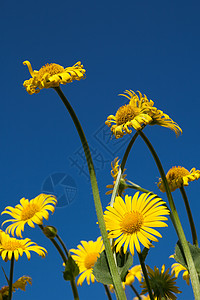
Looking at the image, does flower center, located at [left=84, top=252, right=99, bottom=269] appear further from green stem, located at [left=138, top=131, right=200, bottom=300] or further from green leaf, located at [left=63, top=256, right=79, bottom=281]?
green stem, located at [left=138, top=131, right=200, bottom=300]

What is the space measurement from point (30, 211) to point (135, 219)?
0.75 metres

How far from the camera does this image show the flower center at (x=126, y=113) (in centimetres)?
179

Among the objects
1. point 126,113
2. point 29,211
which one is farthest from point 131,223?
point 29,211

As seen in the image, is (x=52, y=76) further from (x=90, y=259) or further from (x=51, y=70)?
(x=90, y=259)

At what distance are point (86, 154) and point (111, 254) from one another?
412mm

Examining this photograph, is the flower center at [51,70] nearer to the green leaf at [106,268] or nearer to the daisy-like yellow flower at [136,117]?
the daisy-like yellow flower at [136,117]

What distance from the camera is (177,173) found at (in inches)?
83.7

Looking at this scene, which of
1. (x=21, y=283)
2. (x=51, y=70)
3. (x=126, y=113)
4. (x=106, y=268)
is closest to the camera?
(x=106, y=268)

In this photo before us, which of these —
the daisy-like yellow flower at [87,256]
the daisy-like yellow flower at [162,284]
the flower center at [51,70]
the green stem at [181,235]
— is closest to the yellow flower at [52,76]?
the flower center at [51,70]

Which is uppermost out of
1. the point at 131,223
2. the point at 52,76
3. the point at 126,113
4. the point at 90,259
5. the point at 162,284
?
the point at 52,76

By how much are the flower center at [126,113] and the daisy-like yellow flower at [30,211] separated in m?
0.66

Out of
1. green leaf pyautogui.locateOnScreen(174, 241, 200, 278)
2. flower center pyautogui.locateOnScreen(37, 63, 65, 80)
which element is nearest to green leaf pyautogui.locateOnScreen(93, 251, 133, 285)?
green leaf pyautogui.locateOnScreen(174, 241, 200, 278)

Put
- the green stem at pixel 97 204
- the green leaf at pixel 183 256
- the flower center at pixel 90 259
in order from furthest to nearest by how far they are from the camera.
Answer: the flower center at pixel 90 259 → the green leaf at pixel 183 256 → the green stem at pixel 97 204

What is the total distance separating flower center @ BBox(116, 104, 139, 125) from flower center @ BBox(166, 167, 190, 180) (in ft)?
1.67
